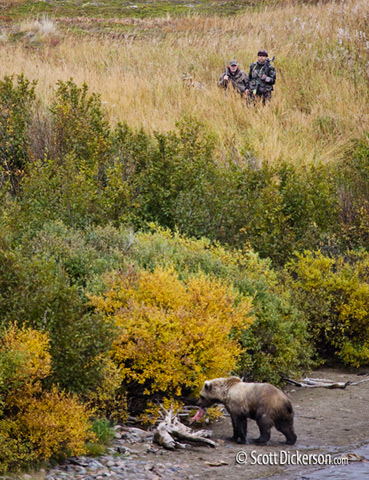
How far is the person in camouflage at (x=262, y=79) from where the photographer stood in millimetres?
18328

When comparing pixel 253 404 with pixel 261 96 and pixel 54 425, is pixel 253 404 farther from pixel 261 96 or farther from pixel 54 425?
pixel 261 96

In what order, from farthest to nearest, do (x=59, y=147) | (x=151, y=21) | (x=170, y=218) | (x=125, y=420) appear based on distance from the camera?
(x=151, y=21), (x=59, y=147), (x=170, y=218), (x=125, y=420)

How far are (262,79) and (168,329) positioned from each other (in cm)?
1186

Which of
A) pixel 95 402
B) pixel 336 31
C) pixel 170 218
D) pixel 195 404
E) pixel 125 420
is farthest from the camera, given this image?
pixel 336 31

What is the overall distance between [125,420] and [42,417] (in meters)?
1.58

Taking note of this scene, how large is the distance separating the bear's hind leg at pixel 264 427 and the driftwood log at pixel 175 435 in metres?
0.48

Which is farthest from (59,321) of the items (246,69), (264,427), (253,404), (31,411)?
(246,69)

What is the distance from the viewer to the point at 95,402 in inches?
288

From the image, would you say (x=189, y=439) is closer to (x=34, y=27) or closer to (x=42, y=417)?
(x=42, y=417)

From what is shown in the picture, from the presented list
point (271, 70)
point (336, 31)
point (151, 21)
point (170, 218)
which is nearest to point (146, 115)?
point (271, 70)

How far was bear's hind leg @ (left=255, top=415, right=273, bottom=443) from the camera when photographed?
7.39 m

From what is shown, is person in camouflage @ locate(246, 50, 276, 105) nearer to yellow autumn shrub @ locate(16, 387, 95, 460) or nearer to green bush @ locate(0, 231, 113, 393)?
green bush @ locate(0, 231, 113, 393)

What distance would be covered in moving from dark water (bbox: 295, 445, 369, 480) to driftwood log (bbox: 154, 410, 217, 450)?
1.02 metres

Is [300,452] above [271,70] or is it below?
below
